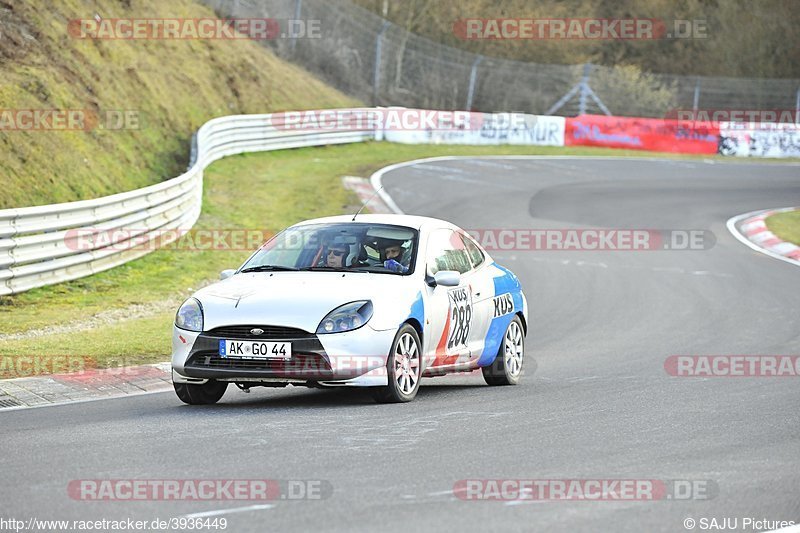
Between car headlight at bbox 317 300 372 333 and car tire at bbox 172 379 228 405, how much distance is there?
1.03m

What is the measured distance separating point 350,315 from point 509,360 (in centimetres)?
267

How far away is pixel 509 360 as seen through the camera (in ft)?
36.1

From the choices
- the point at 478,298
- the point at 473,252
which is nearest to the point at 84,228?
the point at 473,252

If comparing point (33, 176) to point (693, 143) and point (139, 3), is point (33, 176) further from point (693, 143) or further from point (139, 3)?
point (693, 143)

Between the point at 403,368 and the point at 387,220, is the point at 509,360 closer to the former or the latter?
the point at 387,220

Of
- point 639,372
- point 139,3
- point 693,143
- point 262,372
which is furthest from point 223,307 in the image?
point 693,143

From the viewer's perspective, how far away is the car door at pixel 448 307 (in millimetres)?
9648

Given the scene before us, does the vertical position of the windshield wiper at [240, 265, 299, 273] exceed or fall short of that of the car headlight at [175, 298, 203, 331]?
it exceeds it

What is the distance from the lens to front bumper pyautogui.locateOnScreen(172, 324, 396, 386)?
337 inches

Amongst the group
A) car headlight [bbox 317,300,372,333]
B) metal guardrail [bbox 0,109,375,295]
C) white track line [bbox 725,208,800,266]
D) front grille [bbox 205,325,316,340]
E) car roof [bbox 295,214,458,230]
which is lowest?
white track line [bbox 725,208,800,266]

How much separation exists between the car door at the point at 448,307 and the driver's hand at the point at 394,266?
0.22m

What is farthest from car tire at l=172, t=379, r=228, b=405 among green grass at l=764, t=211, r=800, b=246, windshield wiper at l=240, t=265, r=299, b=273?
green grass at l=764, t=211, r=800, b=246

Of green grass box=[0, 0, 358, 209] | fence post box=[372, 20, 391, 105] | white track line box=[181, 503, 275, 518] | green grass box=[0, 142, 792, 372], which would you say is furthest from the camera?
fence post box=[372, 20, 391, 105]

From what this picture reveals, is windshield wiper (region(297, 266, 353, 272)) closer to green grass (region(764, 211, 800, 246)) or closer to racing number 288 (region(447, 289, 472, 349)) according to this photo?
racing number 288 (region(447, 289, 472, 349))
